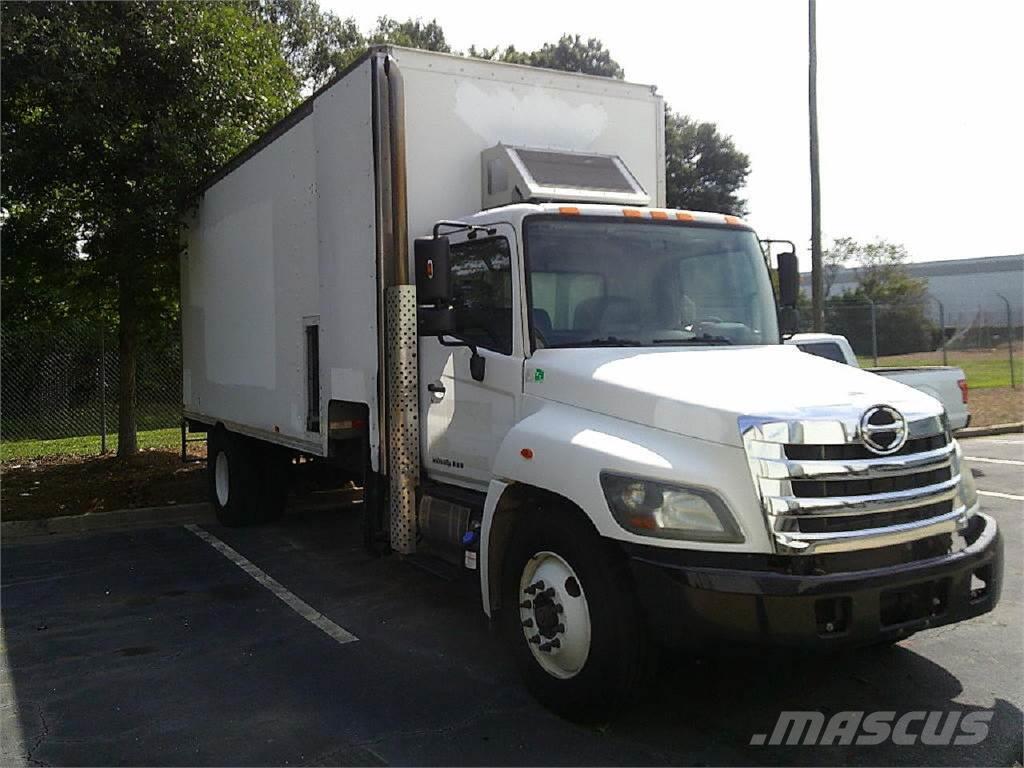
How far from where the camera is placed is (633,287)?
487 cm

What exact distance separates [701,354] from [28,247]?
8993 millimetres

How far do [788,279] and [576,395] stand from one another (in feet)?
6.86

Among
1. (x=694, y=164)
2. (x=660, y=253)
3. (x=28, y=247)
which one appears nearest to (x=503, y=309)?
(x=660, y=253)

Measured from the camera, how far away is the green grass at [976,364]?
22702 mm

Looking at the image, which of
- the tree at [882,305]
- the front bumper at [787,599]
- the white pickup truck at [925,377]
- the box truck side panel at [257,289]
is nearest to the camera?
the front bumper at [787,599]

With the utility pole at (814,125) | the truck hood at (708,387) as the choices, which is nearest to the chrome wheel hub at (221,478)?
the truck hood at (708,387)

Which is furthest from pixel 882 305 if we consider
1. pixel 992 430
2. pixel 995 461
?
pixel 995 461

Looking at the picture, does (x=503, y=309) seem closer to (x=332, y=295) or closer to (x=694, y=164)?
(x=332, y=295)

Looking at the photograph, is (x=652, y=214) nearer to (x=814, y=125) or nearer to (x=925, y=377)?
(x=925, y=377)

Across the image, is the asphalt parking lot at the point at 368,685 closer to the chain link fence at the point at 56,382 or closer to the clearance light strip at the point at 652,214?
the clearance light strip at the point at 652,214

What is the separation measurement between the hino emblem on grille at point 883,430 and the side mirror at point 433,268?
86.3 inches

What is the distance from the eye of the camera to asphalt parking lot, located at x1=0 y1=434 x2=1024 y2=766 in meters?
3.99

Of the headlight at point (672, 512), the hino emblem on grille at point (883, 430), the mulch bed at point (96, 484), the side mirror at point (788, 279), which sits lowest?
the mulch bed at point (96, 484)

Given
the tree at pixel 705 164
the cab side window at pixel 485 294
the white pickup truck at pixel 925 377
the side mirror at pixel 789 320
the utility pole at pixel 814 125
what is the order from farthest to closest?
the tree at pixel 705 164 < the utility pole at pixel 814 125 < the white pickup truck at pixel 925 377 < the side mirror at pixel 789 320 < the cab side window at pixel 485 294
